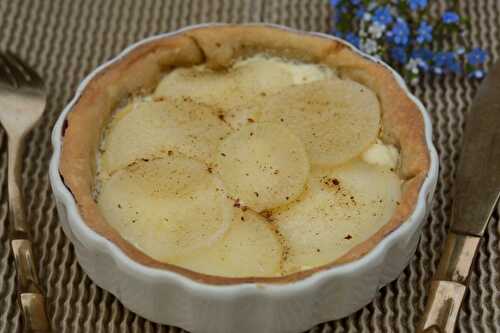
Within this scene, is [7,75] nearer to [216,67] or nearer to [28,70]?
[28,70]

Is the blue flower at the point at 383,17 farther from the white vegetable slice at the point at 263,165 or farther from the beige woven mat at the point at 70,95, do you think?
the white vegetable slice at the point at 263,165

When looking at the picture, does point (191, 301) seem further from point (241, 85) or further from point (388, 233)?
point (241, 85)

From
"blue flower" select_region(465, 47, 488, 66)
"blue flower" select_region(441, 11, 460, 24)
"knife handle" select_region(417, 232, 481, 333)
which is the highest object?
"blue flower" select_region(441, 11, 460, 24)

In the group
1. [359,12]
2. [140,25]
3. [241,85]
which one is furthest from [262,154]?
[140,25]

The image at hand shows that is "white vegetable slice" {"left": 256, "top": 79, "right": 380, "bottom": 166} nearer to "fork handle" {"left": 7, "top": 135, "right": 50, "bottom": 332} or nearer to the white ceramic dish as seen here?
the white ceramic dish

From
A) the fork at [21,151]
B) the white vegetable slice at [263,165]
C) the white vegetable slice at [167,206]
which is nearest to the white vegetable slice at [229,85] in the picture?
the white vegetable slice at [263,165]

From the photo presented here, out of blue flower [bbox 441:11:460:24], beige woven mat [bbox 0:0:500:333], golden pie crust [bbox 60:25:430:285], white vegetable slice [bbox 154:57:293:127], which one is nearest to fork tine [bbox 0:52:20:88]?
beige woven mat [bbox 0:0:500:333]

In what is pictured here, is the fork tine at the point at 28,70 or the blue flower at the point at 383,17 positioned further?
the blue flower at the point at 383,17
